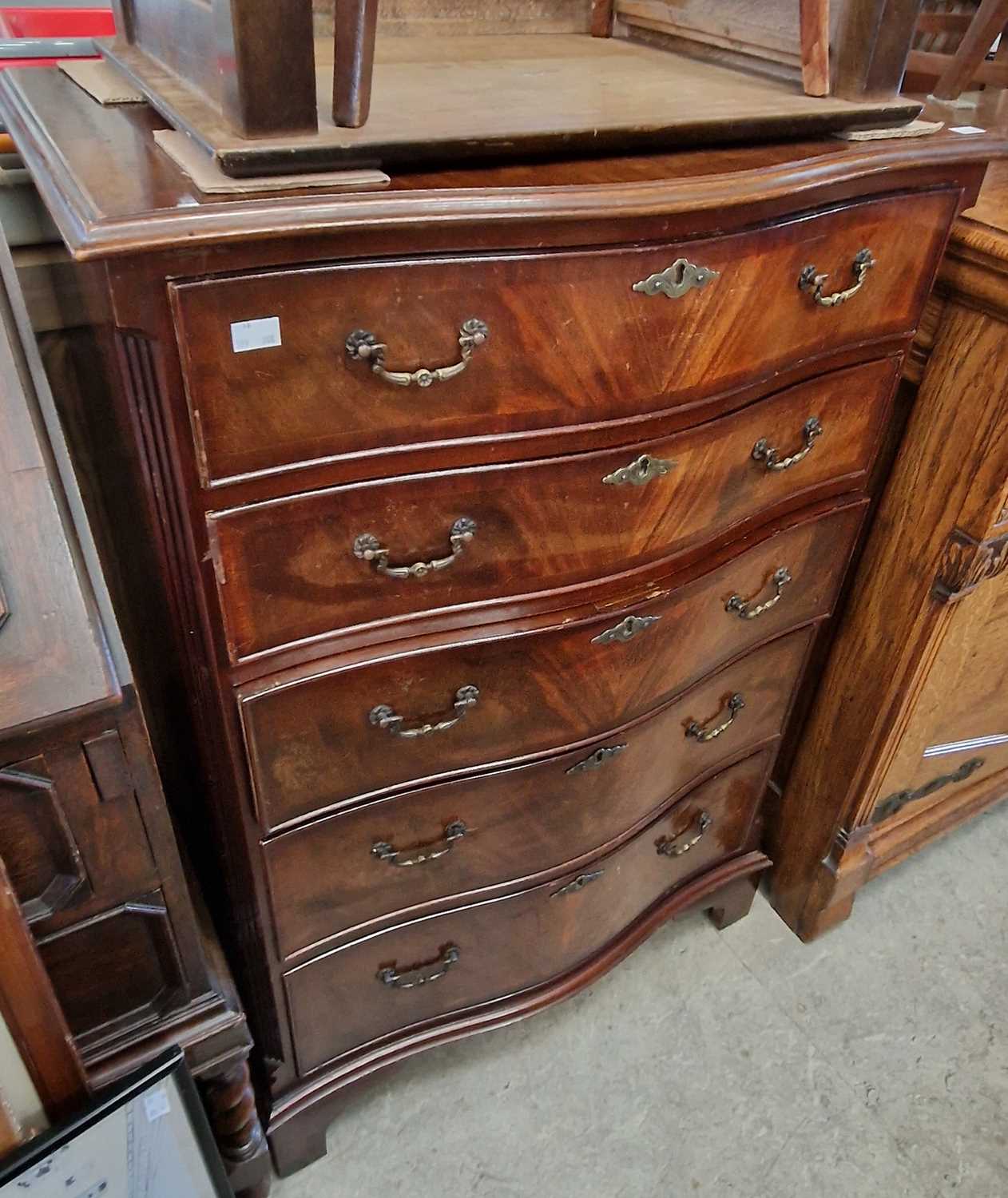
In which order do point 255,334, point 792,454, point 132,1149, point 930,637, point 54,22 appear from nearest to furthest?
point 255,334, point 132,1149, point 792,454, point 54,22, point 930,637

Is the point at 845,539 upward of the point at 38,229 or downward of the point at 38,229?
downward

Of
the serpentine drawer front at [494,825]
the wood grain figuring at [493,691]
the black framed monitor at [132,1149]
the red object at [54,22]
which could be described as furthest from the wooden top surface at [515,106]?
the black framed monitor at [132,1149]

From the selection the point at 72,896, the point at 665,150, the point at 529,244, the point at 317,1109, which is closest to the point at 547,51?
the point at 665,150

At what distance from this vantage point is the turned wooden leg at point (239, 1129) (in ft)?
3.32

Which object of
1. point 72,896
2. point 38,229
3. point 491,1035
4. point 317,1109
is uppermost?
point 38,229

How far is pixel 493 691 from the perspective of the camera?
93 cm

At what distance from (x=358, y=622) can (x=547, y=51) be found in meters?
0.66

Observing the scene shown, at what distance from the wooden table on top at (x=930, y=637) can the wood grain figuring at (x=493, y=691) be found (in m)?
0.15

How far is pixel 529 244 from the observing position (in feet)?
2.27

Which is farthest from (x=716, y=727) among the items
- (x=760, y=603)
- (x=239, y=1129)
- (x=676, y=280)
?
(x=239, y=1129)

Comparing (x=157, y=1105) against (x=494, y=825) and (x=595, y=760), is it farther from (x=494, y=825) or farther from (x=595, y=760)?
(x=595, y=760)

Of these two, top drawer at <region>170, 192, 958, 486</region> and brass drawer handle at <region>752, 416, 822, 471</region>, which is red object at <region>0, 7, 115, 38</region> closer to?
top drawer at <region>170, 192, 958, 486</region>

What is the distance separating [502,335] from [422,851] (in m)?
0.56

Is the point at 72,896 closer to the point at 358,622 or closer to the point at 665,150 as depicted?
the point at 358,622
